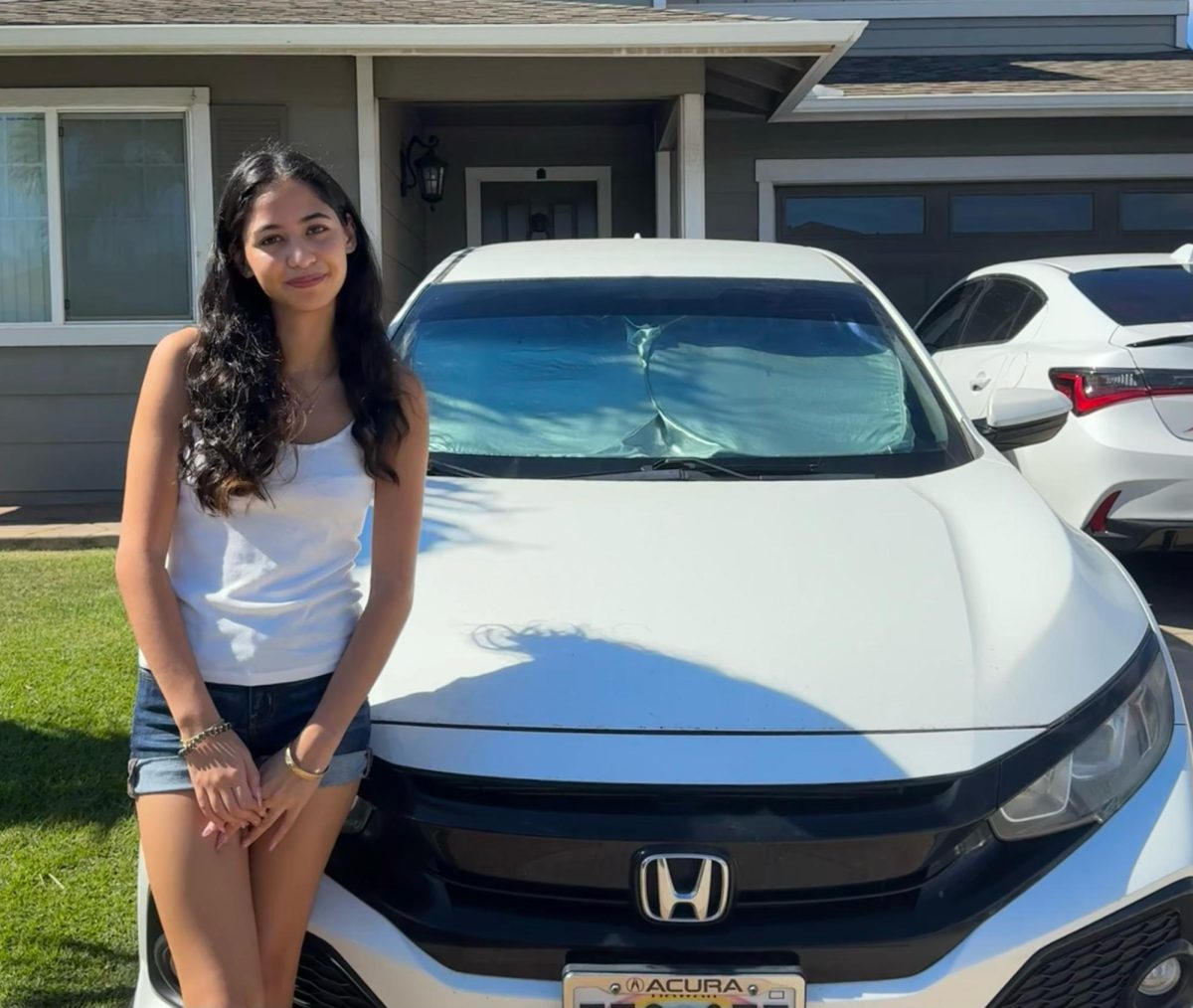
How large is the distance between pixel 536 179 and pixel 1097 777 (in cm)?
992

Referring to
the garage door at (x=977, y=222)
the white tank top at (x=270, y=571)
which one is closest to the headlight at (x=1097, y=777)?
the white tank top at (x=270, y=571)

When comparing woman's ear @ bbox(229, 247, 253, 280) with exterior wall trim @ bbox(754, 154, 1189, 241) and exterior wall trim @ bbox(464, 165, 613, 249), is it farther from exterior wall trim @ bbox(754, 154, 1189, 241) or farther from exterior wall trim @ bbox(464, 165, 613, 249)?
exterior wall trim @ bbox(464, 165, 613, 249)

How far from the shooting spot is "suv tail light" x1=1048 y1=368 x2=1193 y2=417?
536 cm

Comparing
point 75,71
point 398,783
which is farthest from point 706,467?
point 75,71

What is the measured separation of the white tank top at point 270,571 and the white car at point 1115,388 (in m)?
3.48

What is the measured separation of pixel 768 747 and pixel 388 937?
0.64 metres

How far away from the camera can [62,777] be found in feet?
13.4

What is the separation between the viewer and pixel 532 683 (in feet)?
7.09

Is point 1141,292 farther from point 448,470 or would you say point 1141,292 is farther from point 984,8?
point 984,8

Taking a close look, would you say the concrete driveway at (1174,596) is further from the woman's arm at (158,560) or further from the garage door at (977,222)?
the garage door at (977,222)

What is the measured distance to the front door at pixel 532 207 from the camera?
11508 millimetres

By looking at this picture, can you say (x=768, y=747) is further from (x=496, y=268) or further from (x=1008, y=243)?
(x=1008, y=243)

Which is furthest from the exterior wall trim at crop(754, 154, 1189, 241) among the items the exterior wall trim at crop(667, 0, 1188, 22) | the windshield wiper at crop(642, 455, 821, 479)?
the windshield wiper at crop(642, 455, 821, 479)

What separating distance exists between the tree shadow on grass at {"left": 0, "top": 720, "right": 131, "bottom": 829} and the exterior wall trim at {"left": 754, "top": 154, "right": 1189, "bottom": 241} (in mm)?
7394
